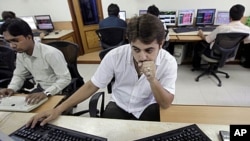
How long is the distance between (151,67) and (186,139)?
0.40 metres

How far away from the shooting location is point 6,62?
1.94 meters

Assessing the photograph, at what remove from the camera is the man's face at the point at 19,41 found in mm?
1319

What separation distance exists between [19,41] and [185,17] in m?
2.89

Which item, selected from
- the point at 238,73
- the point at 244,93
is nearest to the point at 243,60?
the point at 238,73

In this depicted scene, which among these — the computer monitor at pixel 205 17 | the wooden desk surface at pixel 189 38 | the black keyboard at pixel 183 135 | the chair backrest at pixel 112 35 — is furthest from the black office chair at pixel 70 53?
the computer monitor at pixel 205 17

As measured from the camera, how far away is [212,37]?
254 cm

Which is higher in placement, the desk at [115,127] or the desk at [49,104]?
the desk at [115,127]

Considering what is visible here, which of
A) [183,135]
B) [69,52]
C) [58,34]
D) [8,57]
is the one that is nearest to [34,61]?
[69,52]

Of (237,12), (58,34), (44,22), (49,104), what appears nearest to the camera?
(49,104)

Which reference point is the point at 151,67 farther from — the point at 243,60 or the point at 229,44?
the point at 243,60

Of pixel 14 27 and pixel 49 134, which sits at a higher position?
pixel 14 27

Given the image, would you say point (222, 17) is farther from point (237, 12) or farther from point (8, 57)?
point (8, 57)

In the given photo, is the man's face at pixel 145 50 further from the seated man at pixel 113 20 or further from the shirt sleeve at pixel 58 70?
the seated man at pixel 113 20

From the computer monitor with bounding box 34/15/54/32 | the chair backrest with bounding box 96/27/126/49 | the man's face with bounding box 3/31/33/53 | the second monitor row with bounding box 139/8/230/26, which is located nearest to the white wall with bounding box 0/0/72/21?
the computer monitor with bounding box 34/15/54/32
